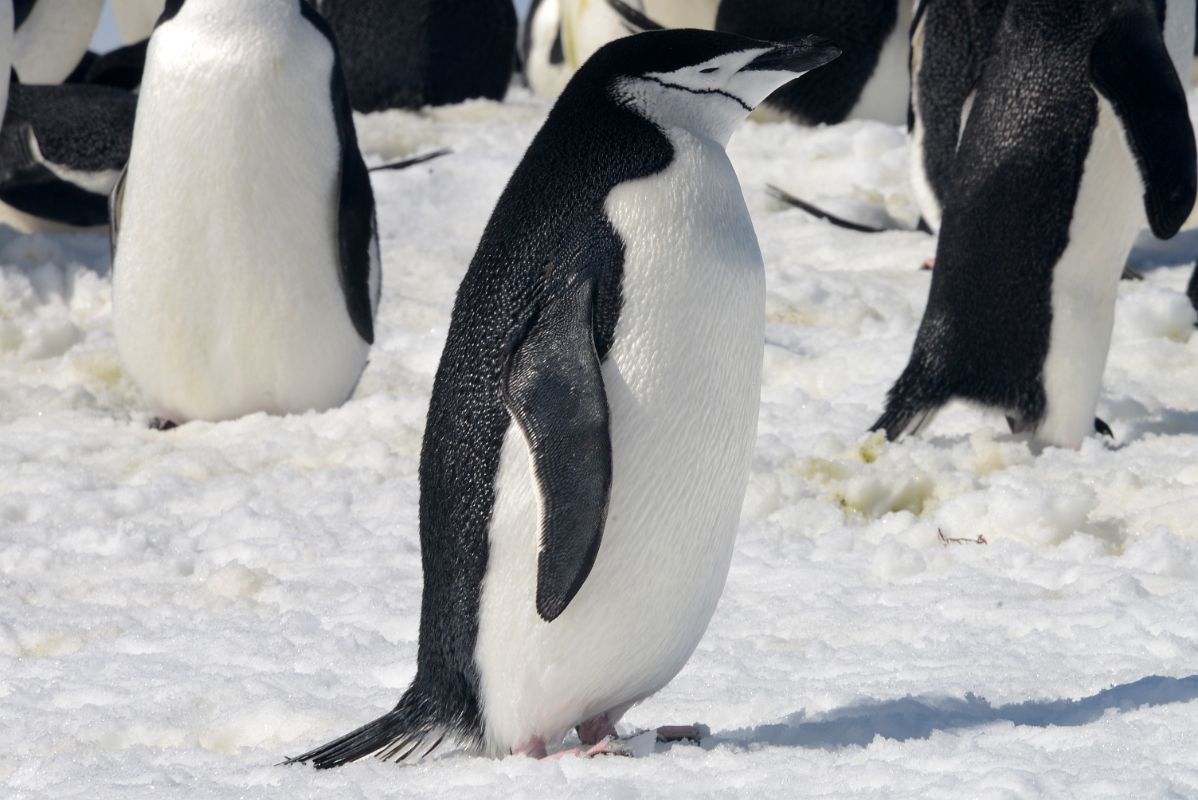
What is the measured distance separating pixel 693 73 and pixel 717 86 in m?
0.05

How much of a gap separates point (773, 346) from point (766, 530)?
1475 millimetres

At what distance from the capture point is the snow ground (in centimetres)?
226

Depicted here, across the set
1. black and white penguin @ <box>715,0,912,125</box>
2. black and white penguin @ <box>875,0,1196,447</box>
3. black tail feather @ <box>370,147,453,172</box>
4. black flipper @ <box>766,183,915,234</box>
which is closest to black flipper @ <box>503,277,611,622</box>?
black and white penguin @ <box>875,0,1196,447</box>

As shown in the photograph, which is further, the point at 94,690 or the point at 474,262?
the point at 94,690

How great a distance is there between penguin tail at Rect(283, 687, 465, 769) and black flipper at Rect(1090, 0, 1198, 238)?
8.06 ft

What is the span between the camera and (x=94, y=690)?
2885mm

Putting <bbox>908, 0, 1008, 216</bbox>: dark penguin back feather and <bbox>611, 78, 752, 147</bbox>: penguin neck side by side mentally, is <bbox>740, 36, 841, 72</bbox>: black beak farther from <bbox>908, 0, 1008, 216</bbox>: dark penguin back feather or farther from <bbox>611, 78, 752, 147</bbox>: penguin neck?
<bbox>908, 0, 1008, 216</bbox>: dark penguin back feather

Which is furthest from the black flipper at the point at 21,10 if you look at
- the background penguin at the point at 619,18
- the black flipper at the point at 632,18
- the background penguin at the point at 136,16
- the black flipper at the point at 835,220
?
the black flipper at the point at 835,220

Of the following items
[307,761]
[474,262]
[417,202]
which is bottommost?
[417,202]

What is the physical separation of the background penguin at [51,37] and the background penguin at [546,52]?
390 cm

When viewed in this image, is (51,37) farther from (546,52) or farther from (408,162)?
(546,52)

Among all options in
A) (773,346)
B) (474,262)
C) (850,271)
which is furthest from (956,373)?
(474,262)

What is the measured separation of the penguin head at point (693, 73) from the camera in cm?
250

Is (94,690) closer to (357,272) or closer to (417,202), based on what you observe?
(357,272)
